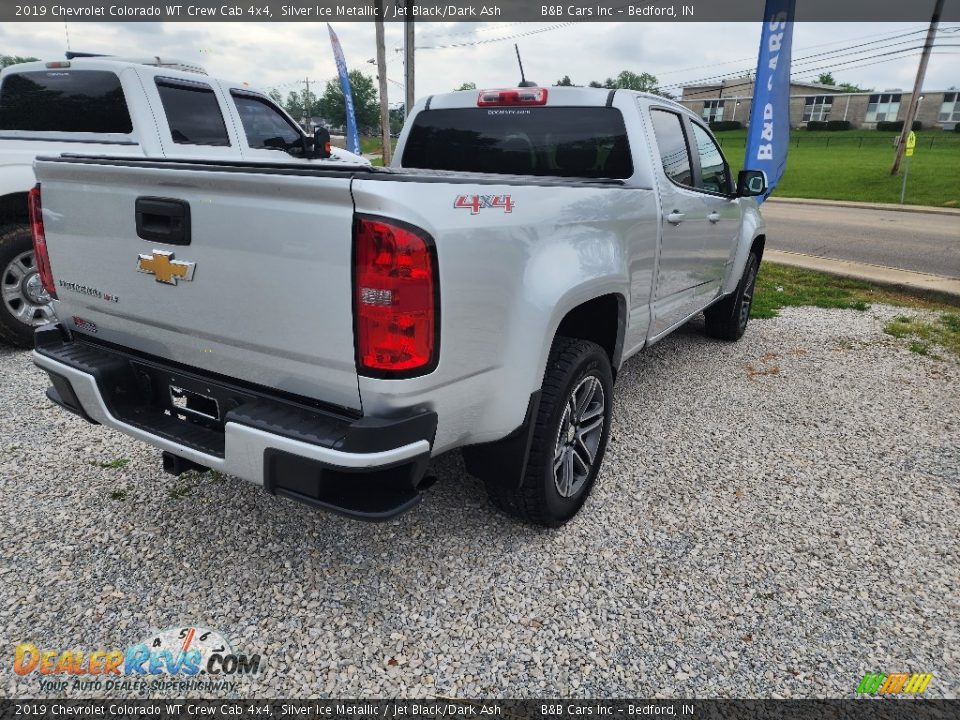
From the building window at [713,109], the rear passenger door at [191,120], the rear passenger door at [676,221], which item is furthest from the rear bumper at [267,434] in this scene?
the building window at [713,109]

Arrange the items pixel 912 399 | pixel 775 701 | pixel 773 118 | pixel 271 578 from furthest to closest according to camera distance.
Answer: pixel 773 118 → pixel 912 399 → pixel 271 578 → pixel 775 701

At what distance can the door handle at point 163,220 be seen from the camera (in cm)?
212

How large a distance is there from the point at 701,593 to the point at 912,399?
3.17 meters

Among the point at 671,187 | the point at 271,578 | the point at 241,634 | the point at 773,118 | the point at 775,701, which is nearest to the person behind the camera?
the point at 775,701

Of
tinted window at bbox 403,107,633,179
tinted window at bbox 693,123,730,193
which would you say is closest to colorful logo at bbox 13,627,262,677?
tinted window at bbox 403,107,633,179

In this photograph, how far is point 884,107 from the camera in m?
73.2

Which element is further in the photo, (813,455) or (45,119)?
(45,119)

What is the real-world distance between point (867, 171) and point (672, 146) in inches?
1346

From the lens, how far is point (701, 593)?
2.53 m

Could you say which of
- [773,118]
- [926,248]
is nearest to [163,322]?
[773,118]

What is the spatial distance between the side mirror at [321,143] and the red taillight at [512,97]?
2.90 m

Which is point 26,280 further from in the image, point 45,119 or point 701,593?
point 701,593

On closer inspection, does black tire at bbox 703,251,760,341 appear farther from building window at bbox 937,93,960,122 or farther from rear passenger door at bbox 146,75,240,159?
building window at bbox 937,93,960,122

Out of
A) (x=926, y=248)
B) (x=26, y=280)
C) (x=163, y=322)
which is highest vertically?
(x=163, y=322)
